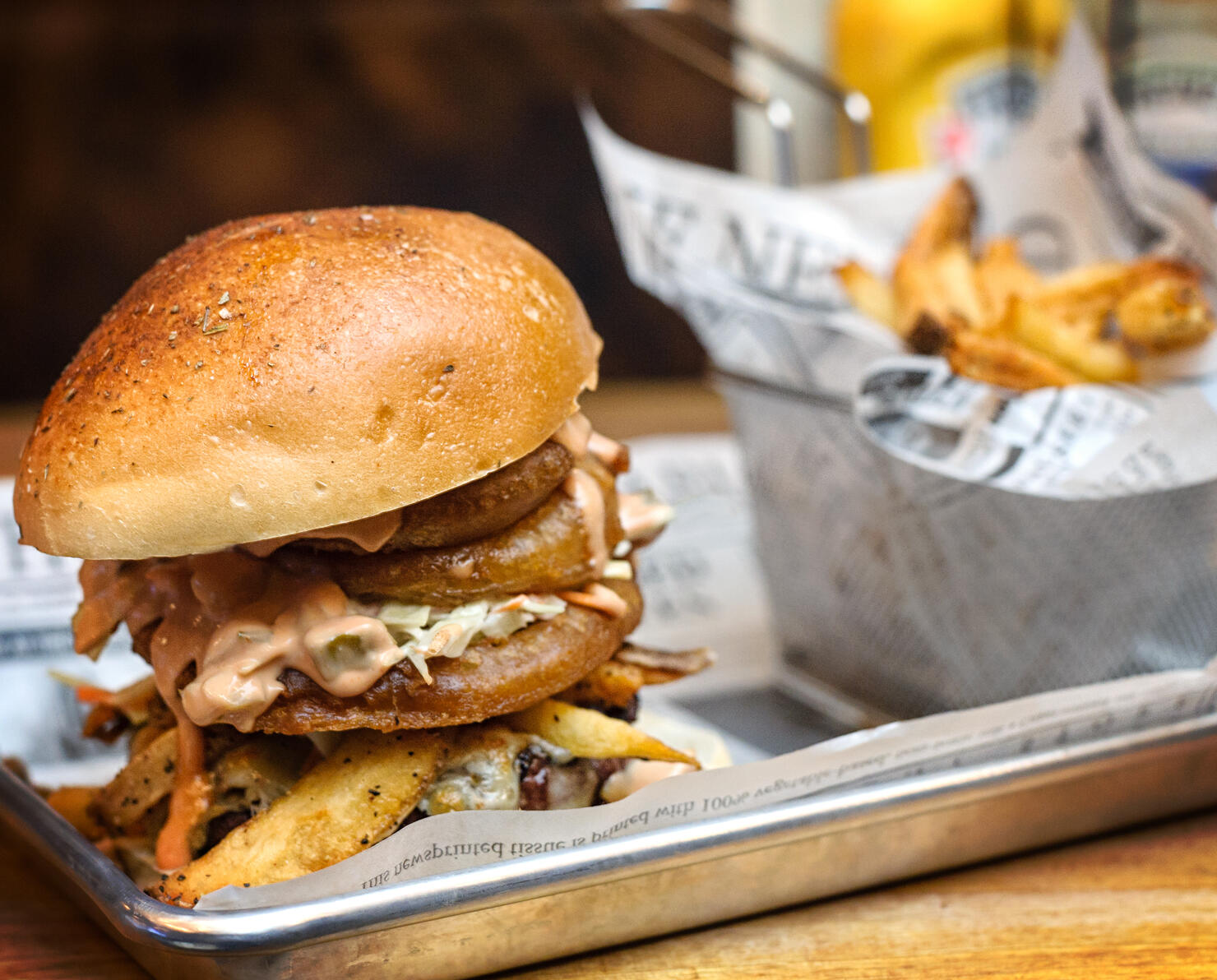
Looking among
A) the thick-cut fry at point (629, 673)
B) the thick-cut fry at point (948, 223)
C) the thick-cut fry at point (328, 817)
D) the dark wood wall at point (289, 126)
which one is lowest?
the dark wood wall at point (289, 126)

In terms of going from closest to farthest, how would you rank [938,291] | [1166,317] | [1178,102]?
[1166,317]
[938,291]
[1178,102]

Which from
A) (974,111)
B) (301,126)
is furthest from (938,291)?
(301,126)

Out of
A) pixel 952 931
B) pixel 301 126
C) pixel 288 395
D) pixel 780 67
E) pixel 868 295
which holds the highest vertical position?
pixel 288 395

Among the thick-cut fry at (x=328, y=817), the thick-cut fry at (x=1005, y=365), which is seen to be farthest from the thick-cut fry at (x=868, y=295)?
the thick-cut fry at (x=328, y=817)

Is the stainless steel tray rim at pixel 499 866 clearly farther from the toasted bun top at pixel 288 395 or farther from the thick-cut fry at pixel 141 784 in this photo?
the toasted bun top at pixel 288 395

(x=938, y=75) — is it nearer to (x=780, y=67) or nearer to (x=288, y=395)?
(x=780, y=67)

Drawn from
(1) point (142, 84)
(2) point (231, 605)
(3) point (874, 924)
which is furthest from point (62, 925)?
(1) point (142, 84)
